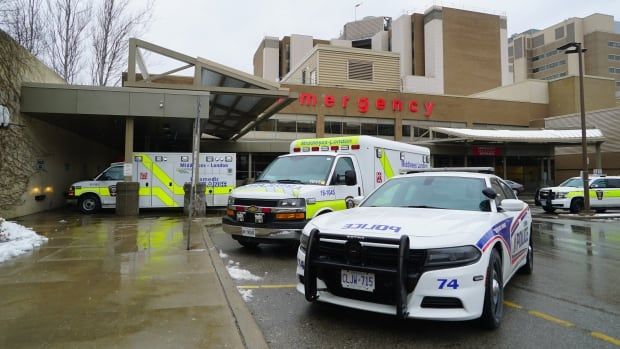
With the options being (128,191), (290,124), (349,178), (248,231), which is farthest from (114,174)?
(290,124)

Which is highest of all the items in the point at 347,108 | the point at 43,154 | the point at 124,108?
the point at 347,108

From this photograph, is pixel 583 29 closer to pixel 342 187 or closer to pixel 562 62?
pixel 562 62

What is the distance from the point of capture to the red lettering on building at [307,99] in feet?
115

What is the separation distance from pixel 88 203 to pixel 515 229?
49.0ft

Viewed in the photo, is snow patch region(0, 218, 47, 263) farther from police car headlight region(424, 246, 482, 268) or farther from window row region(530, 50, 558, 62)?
window row region(530, 50, 558, 62)

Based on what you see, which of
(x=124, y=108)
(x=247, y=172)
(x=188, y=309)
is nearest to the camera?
Answer: (x=188, y=309)

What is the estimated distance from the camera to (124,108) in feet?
48.4

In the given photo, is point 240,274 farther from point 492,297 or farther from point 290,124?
point 290,124

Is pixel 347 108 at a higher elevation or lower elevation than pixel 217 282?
higher

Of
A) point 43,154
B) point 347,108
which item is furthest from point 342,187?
point 347,108

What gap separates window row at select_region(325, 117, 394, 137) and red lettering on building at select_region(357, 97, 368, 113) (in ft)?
2.56

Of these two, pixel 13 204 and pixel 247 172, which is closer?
pixel 13 204

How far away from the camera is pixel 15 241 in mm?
8438

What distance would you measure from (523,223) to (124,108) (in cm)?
1301
